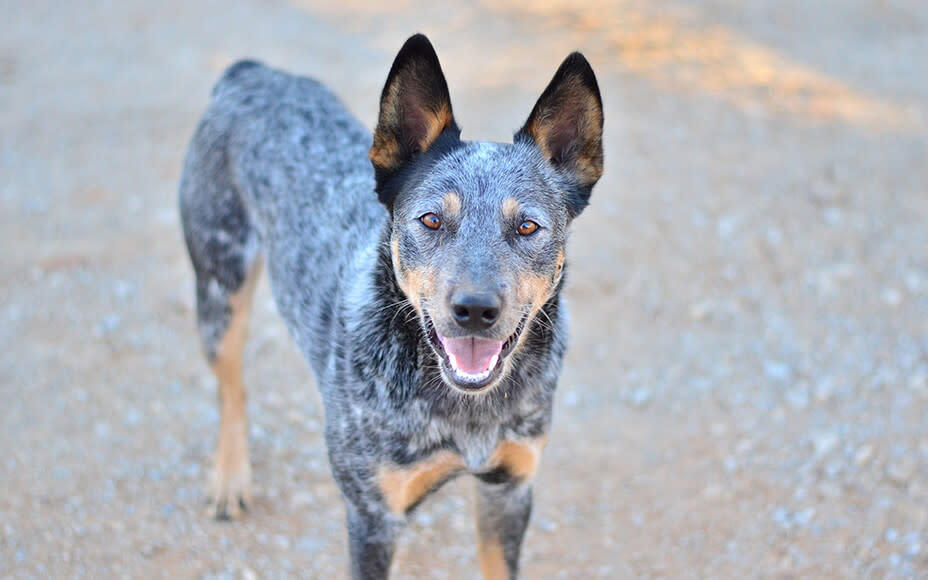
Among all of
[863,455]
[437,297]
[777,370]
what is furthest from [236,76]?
[863,455]

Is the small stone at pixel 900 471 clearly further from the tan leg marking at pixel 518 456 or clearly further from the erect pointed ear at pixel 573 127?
the erect pointed ear at pixel 573 127

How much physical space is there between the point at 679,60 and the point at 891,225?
3.20m

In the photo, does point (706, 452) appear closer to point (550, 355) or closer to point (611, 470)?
point (611, 470)

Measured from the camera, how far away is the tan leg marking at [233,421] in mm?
4551

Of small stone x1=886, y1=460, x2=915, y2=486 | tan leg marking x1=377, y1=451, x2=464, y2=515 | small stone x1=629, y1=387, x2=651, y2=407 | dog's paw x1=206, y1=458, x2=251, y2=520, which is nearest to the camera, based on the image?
tan leg marking x1=377, y1=451, x2=464, y2=515

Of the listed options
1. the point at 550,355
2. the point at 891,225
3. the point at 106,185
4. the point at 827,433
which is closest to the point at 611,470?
the point at 827,433

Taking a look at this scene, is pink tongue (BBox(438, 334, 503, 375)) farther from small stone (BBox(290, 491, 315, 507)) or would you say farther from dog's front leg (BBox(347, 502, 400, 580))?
small stone (BBox(290, 491, 315, 507))

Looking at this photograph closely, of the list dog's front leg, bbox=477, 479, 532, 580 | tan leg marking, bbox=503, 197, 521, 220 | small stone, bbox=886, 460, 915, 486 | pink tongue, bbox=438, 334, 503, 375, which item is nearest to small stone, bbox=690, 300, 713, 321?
small stone, bbox=886, 460, 915, 486

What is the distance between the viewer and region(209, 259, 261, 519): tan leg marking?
179 inches

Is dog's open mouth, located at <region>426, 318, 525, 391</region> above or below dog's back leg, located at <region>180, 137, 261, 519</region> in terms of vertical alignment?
above

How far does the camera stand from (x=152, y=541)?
14.3ft

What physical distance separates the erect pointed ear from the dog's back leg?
1.79 m

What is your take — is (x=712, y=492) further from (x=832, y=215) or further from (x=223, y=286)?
(x=832, y=215)

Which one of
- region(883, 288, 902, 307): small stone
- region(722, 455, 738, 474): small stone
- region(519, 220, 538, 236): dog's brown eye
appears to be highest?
region(519, 220, 538, 236): dog's brown eye
